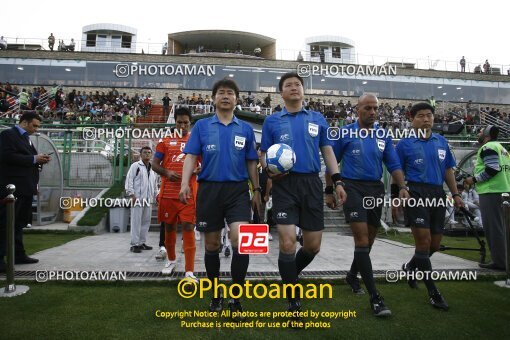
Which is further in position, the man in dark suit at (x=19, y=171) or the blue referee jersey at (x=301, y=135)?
the man in dark suit at (x=19, y=171)

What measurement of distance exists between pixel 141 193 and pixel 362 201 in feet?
16.6

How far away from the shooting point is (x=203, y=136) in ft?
12.1

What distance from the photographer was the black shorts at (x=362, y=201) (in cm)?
387

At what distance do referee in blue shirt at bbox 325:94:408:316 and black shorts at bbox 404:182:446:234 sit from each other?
0.81 ft

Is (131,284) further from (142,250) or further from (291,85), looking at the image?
(291,85)

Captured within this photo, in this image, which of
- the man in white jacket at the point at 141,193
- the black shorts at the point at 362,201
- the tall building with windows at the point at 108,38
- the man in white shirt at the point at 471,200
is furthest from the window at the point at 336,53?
the black shorts at the point at 362,201

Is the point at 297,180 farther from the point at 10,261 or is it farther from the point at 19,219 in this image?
the point at 19,219

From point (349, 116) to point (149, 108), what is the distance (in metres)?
16.3

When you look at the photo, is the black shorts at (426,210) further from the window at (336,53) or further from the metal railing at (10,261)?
the window at (336,53)

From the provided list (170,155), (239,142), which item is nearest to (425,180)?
(239,142)

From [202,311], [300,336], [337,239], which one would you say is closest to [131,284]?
[202,311]

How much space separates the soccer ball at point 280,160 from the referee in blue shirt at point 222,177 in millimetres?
411

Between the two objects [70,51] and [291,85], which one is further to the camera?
[70,51]

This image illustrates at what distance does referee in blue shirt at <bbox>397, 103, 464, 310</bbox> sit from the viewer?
4.05m
